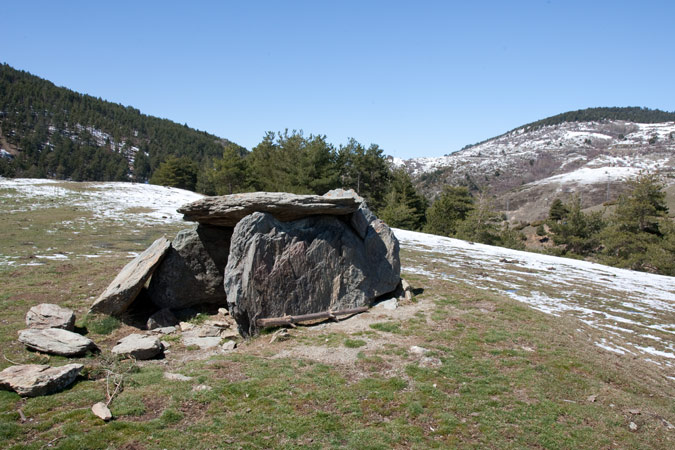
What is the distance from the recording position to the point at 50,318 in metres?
11.2

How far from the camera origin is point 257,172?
65312 mm

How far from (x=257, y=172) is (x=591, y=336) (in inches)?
2311

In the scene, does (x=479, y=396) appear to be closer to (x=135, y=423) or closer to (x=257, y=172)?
(x=135, y=423)

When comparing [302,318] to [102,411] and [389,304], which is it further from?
[102,411]

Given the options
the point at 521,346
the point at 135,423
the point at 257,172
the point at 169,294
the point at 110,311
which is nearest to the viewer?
the point at 135,423

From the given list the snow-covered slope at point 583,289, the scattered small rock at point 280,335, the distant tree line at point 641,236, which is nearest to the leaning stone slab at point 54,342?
the scattered small rock at point 280,335

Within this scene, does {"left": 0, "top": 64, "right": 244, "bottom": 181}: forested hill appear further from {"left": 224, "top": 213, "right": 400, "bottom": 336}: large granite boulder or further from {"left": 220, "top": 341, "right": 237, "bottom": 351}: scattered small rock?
{"left": 220, "top": 341, "right": 237, "bottom": 351}: scattered small rock

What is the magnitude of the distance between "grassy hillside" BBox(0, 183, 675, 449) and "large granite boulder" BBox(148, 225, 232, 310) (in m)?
2.02

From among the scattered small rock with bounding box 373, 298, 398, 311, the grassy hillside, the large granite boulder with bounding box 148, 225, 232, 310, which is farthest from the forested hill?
the grassy hillside

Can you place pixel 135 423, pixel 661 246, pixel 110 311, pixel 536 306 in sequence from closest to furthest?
pixel 135 423 < pixel 110 311 < pixel 536 306 < pixel 661 246

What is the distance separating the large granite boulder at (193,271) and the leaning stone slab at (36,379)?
227 inches

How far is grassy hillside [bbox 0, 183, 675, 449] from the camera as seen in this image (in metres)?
6.46

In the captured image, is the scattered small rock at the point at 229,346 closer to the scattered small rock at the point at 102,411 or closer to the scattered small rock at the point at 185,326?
the scattered small rock at the point at 185,326

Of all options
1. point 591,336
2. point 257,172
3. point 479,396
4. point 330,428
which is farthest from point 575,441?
point 257,172
